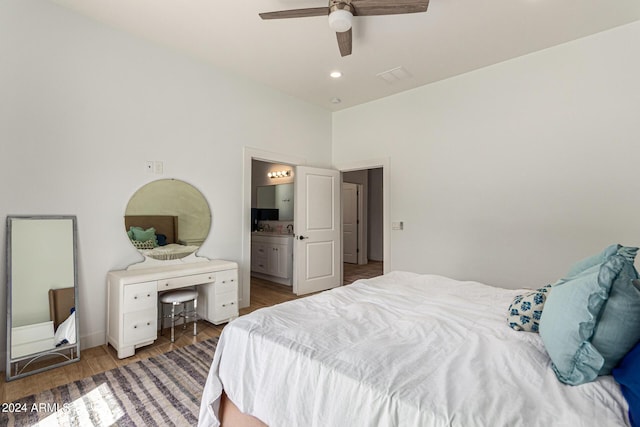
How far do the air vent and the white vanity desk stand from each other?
2912mm

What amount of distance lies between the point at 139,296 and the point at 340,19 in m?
2.72

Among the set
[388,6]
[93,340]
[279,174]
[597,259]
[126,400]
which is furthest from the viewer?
[279,174]

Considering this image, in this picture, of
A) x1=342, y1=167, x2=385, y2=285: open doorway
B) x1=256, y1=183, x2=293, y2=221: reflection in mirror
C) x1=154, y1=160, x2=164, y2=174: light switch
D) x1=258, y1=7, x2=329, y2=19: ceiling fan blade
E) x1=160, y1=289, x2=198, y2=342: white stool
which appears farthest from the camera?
x1=342, y1=167, x2=385, y2=285: open doorway

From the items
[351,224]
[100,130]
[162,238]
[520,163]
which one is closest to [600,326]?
[520,163]

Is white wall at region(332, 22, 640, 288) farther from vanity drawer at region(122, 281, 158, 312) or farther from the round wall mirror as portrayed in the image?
vanity drawer at region(122, 281, 158, 312)

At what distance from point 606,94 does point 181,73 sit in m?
4.21

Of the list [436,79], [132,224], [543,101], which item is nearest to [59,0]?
[132,224]

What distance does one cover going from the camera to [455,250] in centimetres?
370

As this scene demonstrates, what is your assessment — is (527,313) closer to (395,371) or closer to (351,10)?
(395,371)

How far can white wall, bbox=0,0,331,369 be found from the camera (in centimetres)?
239

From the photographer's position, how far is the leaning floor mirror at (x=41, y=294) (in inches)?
89.7

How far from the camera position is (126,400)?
1939 millimetres

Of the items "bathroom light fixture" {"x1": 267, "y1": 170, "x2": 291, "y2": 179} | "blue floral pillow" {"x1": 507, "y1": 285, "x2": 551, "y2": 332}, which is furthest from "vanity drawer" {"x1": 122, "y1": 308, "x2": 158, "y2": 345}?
"bathroom light fixture" {"x1": 267, "y1": 170, "x2": 291, "y2": 179}

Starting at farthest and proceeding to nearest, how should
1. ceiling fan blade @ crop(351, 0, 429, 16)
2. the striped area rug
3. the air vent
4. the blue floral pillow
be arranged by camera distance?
the air vent < ceiling fan blade @ crop(351, 0, 429, 16) < the striped area rug < the blue floral pillow
